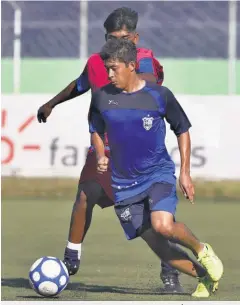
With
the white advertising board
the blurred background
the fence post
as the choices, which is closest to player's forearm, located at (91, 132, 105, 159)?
the blurred background

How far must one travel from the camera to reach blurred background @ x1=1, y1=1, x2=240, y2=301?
11.7 m

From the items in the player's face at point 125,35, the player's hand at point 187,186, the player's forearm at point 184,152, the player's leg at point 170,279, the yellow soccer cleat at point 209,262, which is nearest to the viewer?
the player's hand at point 187,186

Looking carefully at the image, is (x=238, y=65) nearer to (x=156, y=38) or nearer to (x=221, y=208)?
(x=156, y=38)

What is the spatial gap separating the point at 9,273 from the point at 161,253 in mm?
1886

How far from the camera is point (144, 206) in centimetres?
794

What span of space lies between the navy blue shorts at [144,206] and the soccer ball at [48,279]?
54 centimetres

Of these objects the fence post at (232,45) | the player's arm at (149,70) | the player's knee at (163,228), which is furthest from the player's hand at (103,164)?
the fence post at (232,45)

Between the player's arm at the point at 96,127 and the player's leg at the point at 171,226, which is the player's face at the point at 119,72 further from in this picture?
the player's leg at the point at 171,226

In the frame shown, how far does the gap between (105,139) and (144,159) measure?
613mm

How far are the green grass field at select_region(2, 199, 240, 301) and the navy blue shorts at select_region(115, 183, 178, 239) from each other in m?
0.47

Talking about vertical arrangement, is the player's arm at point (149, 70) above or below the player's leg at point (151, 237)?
above

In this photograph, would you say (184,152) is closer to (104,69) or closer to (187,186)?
(187,186)

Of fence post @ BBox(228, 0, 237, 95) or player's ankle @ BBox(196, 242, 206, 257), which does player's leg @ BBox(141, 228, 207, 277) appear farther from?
fence post @ BBox(228, 0, 237, 95)

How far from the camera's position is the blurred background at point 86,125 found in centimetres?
1171
